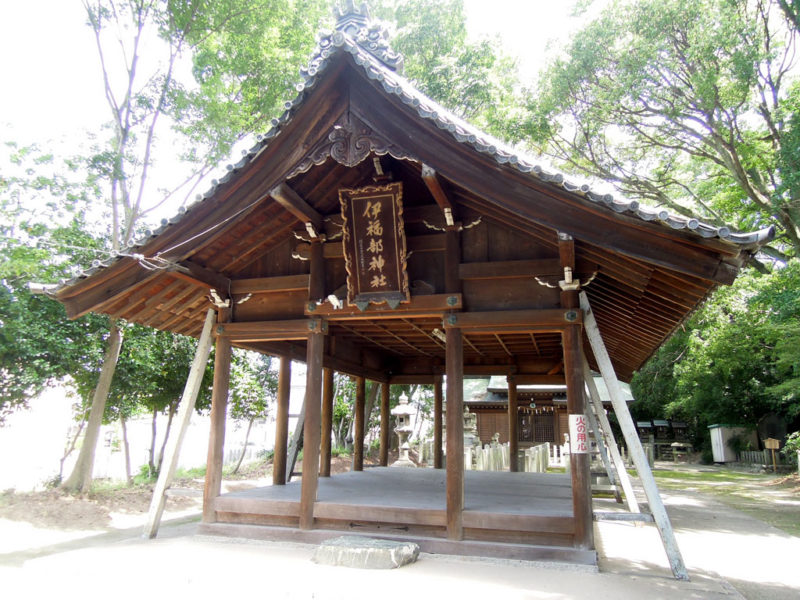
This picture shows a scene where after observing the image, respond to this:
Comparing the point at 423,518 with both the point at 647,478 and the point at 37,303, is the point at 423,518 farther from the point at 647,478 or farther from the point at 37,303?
the point at 37,303

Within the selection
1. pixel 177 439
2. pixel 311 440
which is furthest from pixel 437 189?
pixel 177 439

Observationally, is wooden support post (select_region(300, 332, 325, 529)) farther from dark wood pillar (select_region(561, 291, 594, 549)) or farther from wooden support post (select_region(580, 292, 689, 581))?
wooden support post (select_region(580, 292, 689, 581))

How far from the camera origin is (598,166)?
16188mm

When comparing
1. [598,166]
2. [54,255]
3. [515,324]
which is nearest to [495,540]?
[515,324]

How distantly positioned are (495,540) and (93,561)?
4.20 metres

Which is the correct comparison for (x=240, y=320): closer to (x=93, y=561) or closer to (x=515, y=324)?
(x=93, y=561)

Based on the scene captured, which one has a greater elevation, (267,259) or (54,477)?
(267,259)

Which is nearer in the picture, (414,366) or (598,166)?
(414,366)

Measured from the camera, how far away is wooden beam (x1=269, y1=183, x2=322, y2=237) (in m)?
5.67

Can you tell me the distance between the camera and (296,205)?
6.04 metres

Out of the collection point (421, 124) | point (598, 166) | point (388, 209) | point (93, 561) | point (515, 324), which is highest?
point (598, 166)

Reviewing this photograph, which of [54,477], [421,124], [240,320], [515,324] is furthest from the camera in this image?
[54,477]

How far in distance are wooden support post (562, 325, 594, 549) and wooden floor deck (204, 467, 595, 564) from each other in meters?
0.11

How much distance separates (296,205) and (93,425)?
8.67 m
